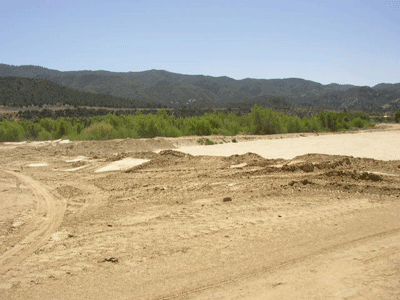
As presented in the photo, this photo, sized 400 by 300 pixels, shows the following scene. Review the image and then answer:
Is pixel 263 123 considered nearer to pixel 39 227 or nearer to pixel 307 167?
pixel 307 167

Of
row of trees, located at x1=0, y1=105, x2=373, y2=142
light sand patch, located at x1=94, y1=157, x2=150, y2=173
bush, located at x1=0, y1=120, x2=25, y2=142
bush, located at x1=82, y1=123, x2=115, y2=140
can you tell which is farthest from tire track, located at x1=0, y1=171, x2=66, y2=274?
bush, located at x1=0, y1=120, x2=25, y2=142

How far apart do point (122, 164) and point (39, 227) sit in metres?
8.67

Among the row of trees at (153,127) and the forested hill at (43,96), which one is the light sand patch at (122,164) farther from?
the forested hill at (43,96)

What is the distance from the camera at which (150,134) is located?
31.0m

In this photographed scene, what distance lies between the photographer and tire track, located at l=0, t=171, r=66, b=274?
584 centimetres

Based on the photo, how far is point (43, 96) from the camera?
74.1 meters

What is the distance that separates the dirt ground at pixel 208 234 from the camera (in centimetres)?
487

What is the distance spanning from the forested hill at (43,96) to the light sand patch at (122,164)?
5955 centimetres

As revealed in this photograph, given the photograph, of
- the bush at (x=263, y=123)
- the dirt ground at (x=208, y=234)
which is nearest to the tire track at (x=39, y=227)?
the dirt ground at (x=208, y=234)

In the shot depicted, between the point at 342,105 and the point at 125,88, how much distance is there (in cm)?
7607

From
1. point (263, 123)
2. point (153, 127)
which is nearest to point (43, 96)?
point (153, 127)

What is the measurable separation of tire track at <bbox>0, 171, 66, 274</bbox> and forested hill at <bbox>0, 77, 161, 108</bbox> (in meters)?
65.7

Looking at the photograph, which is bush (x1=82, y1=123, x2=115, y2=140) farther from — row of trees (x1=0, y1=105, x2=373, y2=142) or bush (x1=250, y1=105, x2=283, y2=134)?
bush (x1=250, y1=105, x2=283, y2=134)

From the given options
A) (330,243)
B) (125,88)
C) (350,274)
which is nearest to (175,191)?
(330,243)
